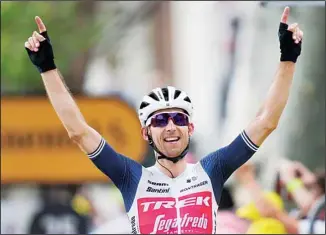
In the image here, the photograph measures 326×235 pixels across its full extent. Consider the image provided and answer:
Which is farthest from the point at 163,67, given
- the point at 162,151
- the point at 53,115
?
the point at 162,151

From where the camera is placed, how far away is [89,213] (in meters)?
9.27

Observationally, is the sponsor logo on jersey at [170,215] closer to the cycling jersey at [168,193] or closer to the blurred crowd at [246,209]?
the cycling jersey at [168,193]

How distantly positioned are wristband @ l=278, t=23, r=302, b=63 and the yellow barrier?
4327 millimetres

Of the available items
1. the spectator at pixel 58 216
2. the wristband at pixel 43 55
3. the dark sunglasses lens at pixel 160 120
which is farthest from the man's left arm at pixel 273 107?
the spectator at pixel 58 216

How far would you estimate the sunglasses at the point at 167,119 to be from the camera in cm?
482

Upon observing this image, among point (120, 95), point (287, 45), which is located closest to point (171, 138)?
point (287, 45)

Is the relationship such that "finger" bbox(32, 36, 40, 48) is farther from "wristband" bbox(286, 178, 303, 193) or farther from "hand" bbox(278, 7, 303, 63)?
"wristband" bbox(286, 178, 303, 193)

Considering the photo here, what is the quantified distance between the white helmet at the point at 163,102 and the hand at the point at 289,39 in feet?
1.76

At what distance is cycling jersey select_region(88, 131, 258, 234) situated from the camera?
15.8 ft

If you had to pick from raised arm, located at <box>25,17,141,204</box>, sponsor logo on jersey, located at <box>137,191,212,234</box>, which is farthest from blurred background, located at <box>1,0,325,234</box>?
raised arm, located at <box>25,17,141,204</box>

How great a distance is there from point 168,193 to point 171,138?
0.27 metres

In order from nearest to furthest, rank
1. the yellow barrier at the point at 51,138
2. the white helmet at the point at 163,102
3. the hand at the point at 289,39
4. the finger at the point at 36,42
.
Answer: the finger at the point at 36,42, the hand at the point at 289,39, the white helmet at the point at 163,102, the yellow barrier at the point at 51,138

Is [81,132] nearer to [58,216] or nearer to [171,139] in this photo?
[171,139]

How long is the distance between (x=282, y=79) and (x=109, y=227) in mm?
4335
